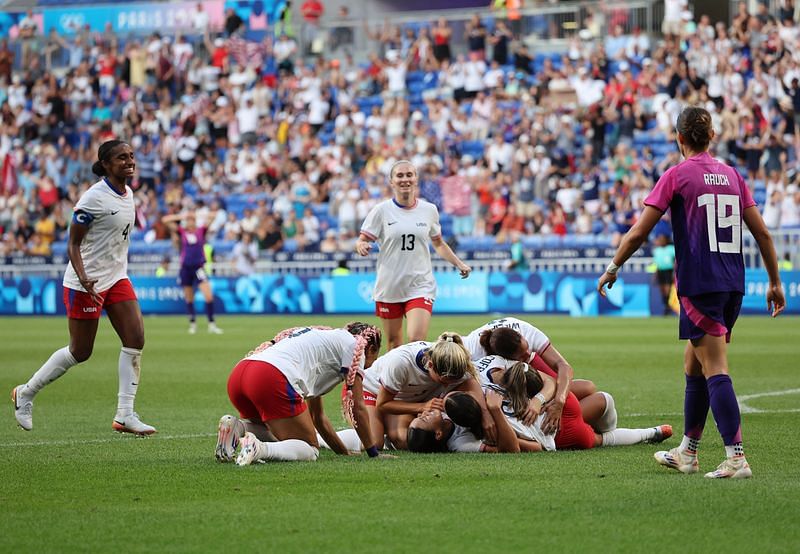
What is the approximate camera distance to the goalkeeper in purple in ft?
24.7

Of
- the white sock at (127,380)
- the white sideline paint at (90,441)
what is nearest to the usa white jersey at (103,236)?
the white sock at (127,380)

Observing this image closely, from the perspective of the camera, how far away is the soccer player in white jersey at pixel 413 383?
8.76 metres

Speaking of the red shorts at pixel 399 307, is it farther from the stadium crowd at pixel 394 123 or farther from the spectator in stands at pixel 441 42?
the spectator in stands at pixel 441 42

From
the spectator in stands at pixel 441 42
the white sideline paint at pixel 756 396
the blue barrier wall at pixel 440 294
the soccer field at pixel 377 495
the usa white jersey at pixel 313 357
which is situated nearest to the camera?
the soccer field at pixel 377 495

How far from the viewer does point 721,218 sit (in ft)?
25.0

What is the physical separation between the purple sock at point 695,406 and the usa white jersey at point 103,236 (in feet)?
16.7

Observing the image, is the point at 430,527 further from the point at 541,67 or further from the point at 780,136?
the point at 541,67

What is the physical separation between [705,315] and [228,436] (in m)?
3.05

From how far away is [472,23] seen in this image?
37.4 m

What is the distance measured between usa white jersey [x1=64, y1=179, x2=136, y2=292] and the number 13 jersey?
4909mm

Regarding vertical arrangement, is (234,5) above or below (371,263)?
above

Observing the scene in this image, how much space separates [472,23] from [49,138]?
14.2 meters

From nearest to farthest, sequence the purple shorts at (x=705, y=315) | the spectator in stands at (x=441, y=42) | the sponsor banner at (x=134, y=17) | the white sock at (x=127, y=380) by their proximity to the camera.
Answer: the purple shorts at (x=705, y=315), the white sock at (x=127, y=380), the spectator in stands at (x=441, y=42), the sponsor banner at (x=134, y=17)

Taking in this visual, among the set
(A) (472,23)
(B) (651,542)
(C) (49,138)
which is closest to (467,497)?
(B) (651,542)
